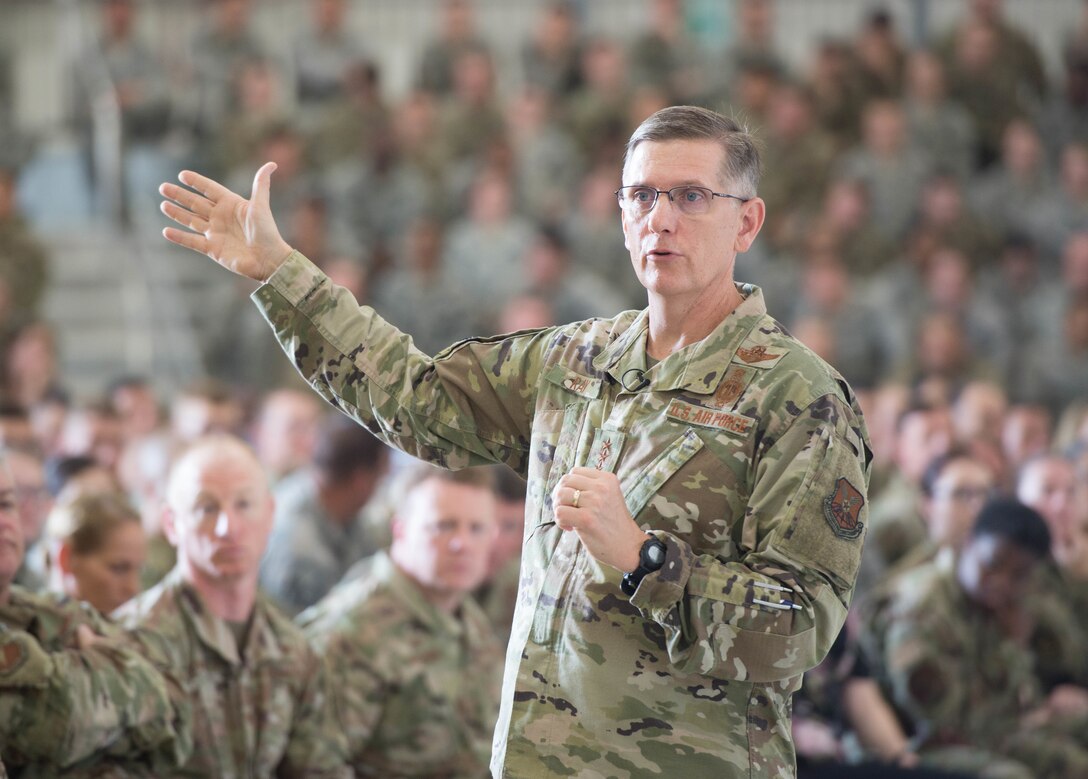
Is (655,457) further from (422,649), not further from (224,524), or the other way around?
(422,649)

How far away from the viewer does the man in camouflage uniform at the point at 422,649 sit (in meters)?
3.52

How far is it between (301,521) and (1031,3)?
7542 millimetres

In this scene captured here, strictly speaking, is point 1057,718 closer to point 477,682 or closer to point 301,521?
point 477,682

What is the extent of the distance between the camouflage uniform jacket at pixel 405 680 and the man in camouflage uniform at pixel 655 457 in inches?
53.4

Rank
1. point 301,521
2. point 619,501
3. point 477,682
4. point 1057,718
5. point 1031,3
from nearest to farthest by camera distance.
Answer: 1. point 619,501
2. point 477,682
3. point 1057,718
4. point 301,521
5. point 1031,3

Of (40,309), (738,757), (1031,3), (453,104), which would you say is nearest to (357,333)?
(738,757)

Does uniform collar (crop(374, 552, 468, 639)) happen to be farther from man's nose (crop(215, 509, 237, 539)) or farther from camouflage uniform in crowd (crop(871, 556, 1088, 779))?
camouflage uniform in crowd (crop(871, 556, 1088, 779))

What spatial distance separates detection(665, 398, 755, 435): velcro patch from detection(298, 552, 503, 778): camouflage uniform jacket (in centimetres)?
166

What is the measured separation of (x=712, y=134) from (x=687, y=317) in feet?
0.87

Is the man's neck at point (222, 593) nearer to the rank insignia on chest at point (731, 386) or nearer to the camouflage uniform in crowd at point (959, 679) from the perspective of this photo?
the rank insignia on chest at point (731, 386)

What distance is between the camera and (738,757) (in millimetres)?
2008

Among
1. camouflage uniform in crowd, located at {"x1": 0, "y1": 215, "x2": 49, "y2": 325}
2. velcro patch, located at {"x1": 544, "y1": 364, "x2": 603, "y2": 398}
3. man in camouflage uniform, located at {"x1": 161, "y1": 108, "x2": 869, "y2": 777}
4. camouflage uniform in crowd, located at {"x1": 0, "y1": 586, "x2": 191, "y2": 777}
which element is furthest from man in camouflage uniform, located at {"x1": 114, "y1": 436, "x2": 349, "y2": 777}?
camouflage uniform in crowd, located at {"x1": 0, "y1": 215, "x2": 49, "y2": 325}

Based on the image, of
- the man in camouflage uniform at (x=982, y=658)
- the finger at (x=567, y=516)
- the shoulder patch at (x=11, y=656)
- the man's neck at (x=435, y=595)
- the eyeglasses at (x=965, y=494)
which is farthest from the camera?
the eyeglasses at (x=965, y=494)

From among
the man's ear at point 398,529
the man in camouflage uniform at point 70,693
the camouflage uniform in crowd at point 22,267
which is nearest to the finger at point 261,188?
the man in camouflage uniform at point 70,693
